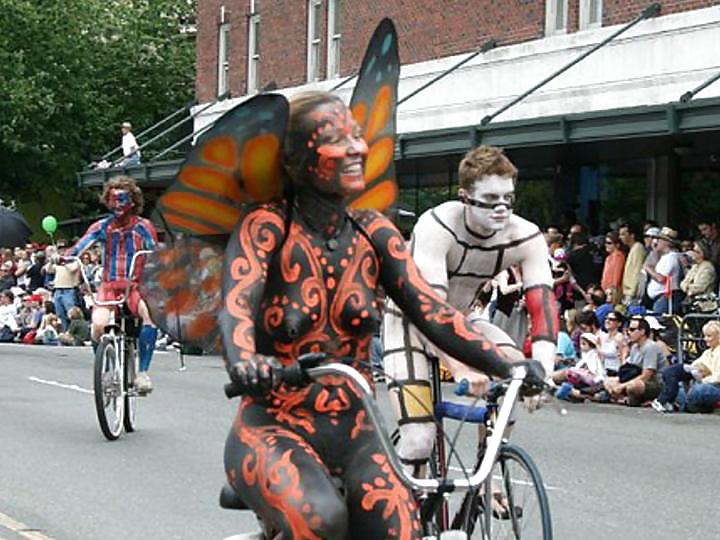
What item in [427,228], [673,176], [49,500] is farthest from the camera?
[673,176]

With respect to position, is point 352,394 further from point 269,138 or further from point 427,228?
point 427,228

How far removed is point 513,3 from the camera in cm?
2917

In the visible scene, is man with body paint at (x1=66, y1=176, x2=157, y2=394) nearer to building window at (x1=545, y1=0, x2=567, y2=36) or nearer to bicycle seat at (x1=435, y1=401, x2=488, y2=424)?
bicycle seat at (x1=435, y1=401, x2=488, y2=424)

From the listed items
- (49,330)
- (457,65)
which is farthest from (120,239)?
(49,330)

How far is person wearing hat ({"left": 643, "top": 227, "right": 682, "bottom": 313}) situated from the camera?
21250mm

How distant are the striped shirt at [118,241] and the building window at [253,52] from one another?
25.7 metres

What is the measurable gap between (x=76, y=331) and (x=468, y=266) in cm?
2489

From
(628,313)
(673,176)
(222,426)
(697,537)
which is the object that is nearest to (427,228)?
(697,537)

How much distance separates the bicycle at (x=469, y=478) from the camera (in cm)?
488

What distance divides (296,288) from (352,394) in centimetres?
36

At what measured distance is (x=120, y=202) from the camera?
13266 mm

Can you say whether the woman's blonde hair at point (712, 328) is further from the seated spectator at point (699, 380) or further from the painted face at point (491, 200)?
the painted face at point (491, 200)

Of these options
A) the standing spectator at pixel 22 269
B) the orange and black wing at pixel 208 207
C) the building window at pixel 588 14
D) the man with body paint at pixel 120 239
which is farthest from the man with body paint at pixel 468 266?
the standing spectator at pixel 22 269

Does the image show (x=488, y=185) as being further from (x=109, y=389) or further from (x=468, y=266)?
(x=109, y=389)
